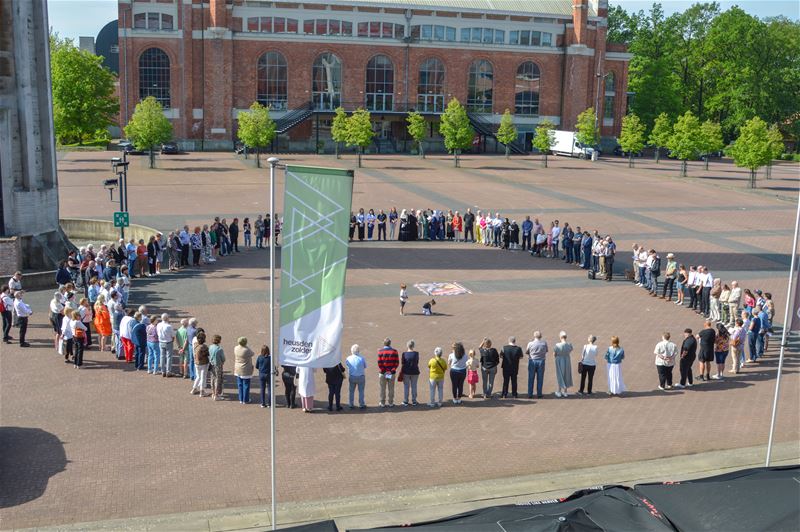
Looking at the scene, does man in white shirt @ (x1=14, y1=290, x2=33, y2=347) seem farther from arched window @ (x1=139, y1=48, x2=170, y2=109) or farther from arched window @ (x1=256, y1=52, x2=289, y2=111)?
arched window @ (x1=256, y1=52, x2=289, y2=111)

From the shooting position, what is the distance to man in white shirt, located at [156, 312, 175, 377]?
57.3 ft

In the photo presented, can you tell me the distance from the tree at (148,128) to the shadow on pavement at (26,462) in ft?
151

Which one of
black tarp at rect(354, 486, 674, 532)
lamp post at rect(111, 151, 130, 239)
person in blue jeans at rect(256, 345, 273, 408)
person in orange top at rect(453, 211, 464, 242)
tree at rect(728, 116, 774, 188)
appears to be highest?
tree at rect(728, 116, 774, 188)

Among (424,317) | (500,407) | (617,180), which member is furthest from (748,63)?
(500,407)

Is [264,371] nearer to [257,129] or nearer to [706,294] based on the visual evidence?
[706,294]

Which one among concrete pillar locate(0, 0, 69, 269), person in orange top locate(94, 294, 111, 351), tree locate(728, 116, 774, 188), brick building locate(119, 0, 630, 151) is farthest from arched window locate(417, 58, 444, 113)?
person in orange top locate(94, 294, 111, 351)

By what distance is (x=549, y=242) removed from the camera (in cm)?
3139

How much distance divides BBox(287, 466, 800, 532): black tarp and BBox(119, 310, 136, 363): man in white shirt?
37.2ft

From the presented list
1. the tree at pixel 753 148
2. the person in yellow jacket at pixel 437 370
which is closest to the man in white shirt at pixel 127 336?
the person in yellow jacket at pixel 437 370

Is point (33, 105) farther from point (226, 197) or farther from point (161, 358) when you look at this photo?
point (226, 197)

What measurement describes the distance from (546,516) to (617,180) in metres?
52.8

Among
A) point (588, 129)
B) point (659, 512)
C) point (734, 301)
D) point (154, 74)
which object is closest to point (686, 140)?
point (588, 129)

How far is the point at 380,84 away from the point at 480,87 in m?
9.84

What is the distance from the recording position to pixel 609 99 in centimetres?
8619
